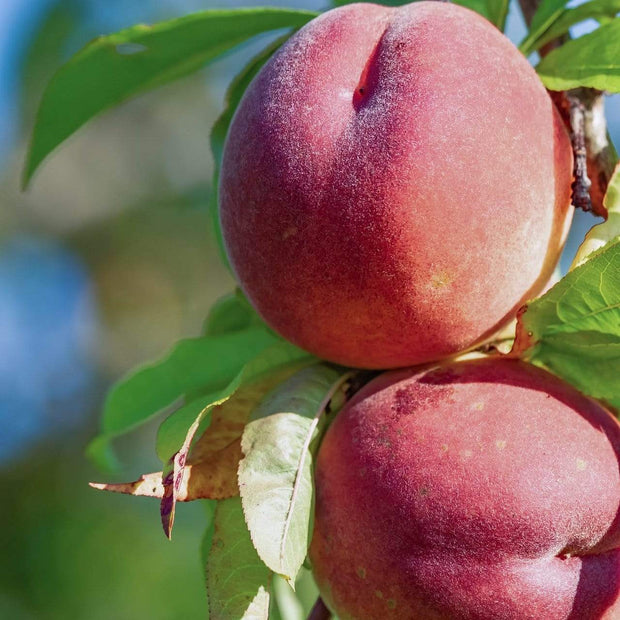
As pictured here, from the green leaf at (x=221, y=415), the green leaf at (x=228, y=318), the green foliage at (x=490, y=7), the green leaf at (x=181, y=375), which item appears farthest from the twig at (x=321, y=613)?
the green foliage at (x=490, y=7)

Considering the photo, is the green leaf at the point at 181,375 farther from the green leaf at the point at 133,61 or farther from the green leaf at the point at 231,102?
the green leaf at the point at 133,61

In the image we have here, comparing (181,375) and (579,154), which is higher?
(579,154)

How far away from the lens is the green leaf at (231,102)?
1.39 m

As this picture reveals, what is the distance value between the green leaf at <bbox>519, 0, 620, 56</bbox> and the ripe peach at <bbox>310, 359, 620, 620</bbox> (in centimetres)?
56

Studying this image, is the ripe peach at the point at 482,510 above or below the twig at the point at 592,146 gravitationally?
below

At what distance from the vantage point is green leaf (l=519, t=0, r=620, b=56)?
1285 mm

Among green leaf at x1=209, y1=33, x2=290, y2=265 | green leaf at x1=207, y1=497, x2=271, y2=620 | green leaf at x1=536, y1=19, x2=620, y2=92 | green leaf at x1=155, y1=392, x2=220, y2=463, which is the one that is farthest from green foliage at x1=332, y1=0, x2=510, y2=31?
green leaf at x1=207, y1=497, x2=271, y2=620

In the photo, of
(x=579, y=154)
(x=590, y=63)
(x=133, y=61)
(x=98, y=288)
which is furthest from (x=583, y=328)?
(x=98, y=288)

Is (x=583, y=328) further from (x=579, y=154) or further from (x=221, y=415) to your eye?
(x=221, y=415)

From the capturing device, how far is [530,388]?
109 cm

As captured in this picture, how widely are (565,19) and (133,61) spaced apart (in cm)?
70

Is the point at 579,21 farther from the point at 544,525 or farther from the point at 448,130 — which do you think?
the point at 544,525

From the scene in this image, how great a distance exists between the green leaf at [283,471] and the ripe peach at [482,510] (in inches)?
2.6

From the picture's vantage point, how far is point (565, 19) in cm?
132
